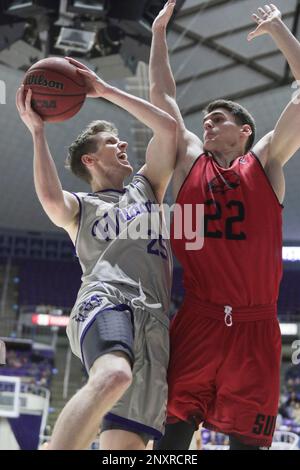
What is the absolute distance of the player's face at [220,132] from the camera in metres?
3.32

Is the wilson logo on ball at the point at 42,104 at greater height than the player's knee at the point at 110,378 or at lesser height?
greater

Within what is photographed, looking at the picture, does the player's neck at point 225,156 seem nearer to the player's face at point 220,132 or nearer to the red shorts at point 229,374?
the player's face at point 220,132

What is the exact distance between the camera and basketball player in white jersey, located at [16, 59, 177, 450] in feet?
8.05

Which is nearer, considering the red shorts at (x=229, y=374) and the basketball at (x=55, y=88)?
the red shorts at (x=229, y=374)

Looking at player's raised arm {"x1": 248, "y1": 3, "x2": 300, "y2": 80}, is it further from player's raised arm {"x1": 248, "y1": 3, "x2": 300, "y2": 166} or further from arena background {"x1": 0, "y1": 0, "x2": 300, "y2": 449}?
arena background {"x1": 0, "y1": 0, "x2": 300, "y2": 449}

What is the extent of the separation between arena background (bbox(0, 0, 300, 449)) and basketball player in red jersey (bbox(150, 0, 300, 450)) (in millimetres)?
5157

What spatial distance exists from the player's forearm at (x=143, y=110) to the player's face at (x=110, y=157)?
0.30 m

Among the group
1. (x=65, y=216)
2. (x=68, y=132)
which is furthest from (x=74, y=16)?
(x=65, y=216)

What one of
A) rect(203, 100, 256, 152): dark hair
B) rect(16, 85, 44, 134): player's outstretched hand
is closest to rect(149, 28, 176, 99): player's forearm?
rect(203, 100, 256, 152): dark hair

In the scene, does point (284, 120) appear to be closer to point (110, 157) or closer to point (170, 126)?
point (170, 126)

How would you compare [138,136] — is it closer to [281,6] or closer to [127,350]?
[281,6]

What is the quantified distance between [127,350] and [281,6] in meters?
9.07

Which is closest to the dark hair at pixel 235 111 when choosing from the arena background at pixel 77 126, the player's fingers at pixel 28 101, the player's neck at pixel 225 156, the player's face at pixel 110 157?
the player's neck at pixel 225 156
